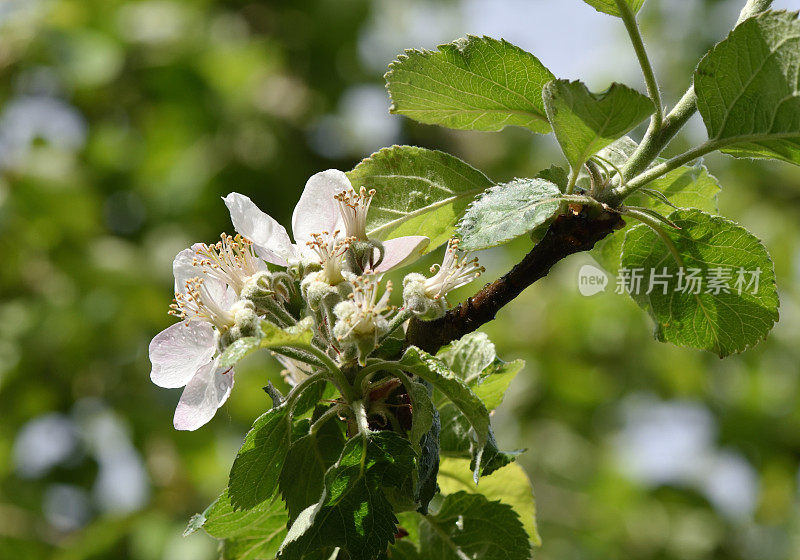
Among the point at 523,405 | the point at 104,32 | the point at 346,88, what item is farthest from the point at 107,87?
the point at 523,405

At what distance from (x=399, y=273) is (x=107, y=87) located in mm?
2165

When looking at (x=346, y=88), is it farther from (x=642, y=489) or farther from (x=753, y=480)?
(x=753, y=480)

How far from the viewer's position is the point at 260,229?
0.99m

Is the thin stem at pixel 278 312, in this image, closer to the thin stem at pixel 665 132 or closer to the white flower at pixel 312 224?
Result: the white flower at pixel 312 224

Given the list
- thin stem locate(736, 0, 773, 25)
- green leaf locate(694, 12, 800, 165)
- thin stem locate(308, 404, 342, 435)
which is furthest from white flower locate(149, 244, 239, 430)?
thin stem locate(736, 0, 773, 25)

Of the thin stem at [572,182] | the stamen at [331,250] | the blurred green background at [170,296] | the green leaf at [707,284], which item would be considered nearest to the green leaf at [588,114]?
the thin stem at [572,182]

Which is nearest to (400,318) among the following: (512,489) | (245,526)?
(245,526)

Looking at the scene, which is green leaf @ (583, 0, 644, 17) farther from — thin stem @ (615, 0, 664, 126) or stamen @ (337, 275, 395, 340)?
stamen @ (337, 275, 395, 340)

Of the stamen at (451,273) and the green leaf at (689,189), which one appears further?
the green leaf at (689,189)

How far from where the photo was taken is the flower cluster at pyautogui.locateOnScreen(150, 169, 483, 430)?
3.00 ft

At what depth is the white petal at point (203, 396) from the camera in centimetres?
92

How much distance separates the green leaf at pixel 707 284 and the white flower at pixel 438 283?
0.67ft

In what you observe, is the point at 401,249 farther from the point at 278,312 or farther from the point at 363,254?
the point at 278,312

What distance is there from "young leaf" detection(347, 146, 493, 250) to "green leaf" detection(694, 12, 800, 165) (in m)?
0.29
